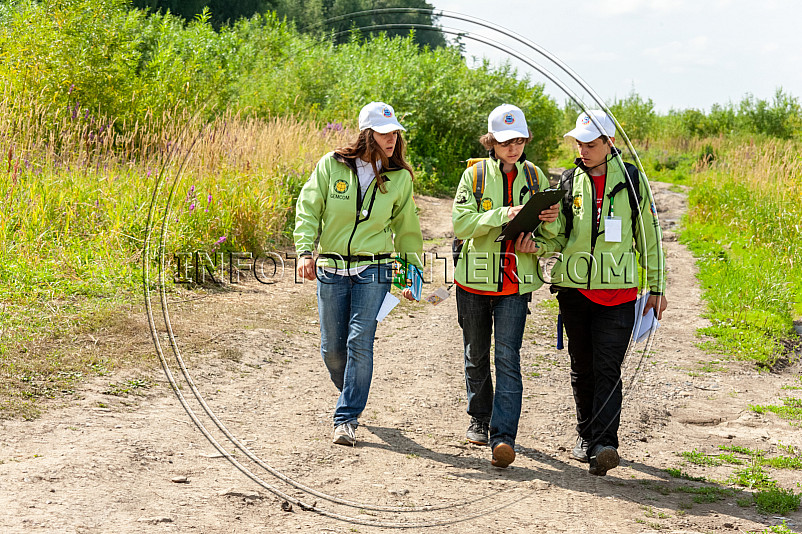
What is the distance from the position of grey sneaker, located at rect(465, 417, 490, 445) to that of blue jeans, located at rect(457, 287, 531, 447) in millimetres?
252

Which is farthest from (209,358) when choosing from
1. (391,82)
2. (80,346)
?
(391,82)

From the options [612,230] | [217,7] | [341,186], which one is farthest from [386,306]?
[217,7]

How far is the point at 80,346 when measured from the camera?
18.4 feet

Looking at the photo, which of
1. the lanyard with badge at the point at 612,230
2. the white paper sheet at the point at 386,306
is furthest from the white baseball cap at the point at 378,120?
the lanyard with badge at the point at 612,230

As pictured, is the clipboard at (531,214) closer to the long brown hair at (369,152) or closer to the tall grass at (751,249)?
the long brown hair at (369,152)

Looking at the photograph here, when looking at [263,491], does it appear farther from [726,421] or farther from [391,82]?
[391,82]

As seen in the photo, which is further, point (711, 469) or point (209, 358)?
point (209, 358)

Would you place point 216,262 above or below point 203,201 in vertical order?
below

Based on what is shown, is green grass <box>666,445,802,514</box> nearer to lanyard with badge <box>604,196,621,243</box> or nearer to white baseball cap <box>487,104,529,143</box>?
lanyard with badge <box>604,196,621,243</box>

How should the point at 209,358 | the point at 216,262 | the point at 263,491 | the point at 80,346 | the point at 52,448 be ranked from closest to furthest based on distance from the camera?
the point at 263,491 < the point at 52,448 < the point at 80,346 < the point at 209,358 < the point at 216,262

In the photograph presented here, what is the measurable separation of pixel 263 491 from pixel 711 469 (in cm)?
254

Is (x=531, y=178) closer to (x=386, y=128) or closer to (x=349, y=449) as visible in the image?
(x=386, y=128)

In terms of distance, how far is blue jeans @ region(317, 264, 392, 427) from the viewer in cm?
426

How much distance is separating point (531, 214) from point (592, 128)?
0.60 meters
